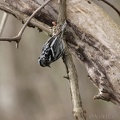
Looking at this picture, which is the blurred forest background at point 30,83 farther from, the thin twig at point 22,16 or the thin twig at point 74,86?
the thin twig at point 74,86

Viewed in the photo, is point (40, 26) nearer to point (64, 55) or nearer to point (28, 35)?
point (64, 55)

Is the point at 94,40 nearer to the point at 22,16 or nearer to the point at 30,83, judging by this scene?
the point at 22,16

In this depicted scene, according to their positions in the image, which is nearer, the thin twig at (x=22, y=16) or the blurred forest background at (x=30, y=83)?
the thin twig at (x=22, y=16)

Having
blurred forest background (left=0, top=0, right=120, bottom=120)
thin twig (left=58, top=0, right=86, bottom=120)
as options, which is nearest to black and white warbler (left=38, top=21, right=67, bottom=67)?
thin twig (left=58, top=0, right=86, bottom=120)

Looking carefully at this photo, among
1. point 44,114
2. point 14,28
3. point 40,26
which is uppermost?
point 40,26

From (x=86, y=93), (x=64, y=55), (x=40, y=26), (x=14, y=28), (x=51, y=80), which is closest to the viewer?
(x=64, y=55)

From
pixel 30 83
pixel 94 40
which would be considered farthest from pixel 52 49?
pixel 30 83

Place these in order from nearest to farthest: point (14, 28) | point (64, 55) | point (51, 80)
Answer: point (64, 55) < point (14, 28) < point (51, 80)

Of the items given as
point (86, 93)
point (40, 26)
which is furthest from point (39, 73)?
point (40, 26)

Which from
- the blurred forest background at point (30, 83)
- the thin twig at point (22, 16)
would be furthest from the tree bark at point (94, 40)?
the blurred forest background at point (30, 83)
